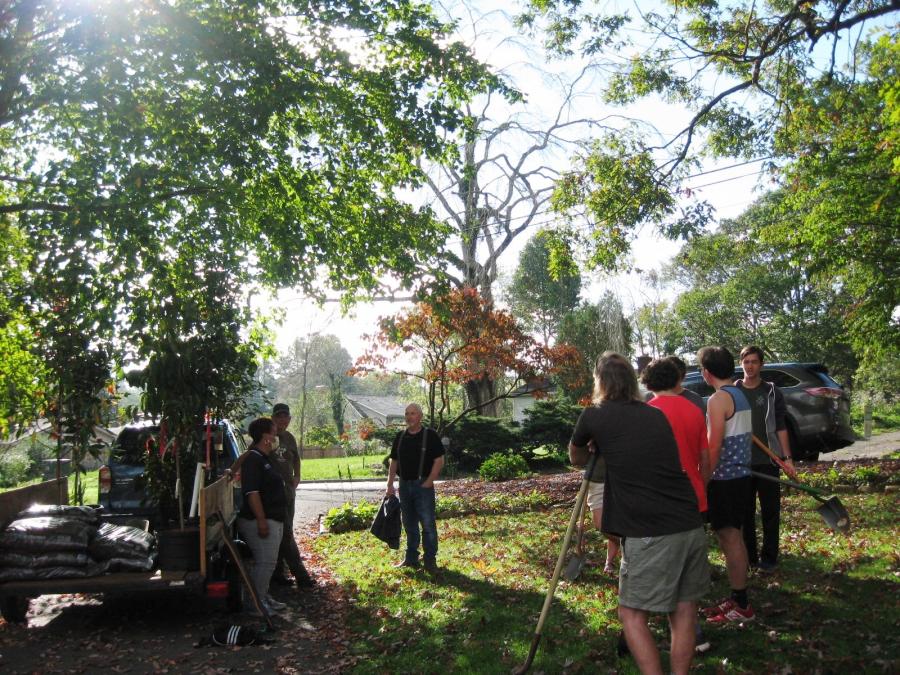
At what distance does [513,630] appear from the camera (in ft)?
19.0

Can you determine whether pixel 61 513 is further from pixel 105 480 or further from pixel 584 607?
pixel 584 607

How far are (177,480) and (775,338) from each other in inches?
1749

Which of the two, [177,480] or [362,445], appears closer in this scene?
[177,480]

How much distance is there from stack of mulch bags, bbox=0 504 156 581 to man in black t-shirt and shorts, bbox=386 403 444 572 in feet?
8.95

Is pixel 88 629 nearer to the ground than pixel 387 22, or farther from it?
nearer to the ground

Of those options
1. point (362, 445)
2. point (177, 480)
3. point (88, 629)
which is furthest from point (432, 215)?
point (362, 445)

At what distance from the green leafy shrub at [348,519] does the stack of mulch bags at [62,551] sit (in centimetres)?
564

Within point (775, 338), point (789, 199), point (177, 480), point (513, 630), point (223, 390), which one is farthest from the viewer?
point (775, 338)

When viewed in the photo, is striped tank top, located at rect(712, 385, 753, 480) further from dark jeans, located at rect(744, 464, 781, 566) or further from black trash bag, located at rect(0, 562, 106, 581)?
black trash bag, located at rect(0, 562, 106, 581)

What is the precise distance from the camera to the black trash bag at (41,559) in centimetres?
668

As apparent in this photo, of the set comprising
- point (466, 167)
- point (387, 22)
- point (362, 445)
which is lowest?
point (362, 445)

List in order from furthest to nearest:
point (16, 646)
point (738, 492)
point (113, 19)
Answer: point (113, 19), point (16, 646), point (738, 492)

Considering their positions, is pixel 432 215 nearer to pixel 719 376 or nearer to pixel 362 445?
pixel 719 376

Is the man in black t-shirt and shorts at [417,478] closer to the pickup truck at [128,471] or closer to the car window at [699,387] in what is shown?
the pickup truck at [128,471]
